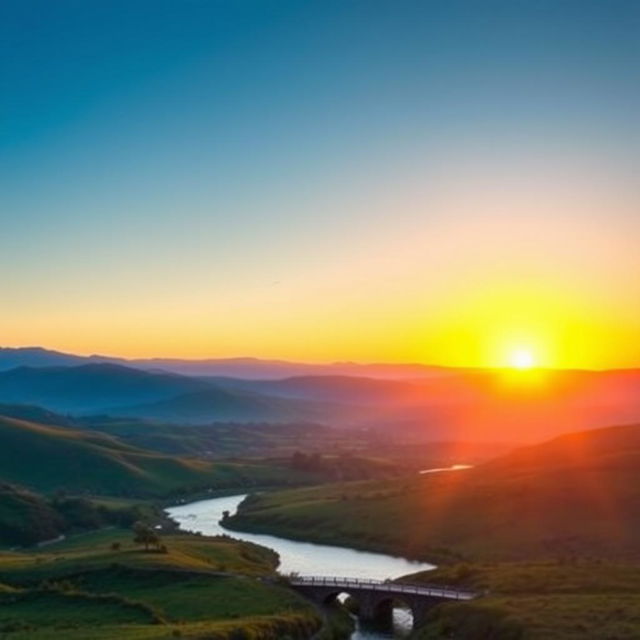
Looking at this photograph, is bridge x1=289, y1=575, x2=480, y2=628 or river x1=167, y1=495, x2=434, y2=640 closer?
bridge x1=289, y1=575, x2=480, y2=628

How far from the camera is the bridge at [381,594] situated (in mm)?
95938

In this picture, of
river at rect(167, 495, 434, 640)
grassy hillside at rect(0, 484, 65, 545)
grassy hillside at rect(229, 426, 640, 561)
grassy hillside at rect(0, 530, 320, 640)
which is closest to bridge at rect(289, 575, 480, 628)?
grassy hillside at rect(0, 530, 320, 640)

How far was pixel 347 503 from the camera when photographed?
191 metres

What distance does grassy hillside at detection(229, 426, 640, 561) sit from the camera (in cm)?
14562

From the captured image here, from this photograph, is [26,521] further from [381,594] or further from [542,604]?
[542,604]

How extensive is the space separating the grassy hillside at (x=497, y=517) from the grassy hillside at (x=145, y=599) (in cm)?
3863

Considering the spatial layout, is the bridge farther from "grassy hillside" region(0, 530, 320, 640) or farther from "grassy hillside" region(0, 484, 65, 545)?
"grassy hillside" region(0, 484, 65, 545)

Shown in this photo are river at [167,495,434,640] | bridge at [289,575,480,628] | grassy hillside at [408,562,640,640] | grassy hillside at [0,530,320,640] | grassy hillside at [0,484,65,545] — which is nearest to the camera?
grassy hillside at [408,562,640,640]

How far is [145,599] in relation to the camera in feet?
320

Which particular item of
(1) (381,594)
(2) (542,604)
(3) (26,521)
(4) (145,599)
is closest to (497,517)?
(1) (381,594)

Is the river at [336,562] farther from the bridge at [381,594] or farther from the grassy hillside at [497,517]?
the grassy hillside at [497,517]

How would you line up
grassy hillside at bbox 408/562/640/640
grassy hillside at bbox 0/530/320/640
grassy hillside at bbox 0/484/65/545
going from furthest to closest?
grassy hillside at bbox 0/484/65/545
grassy hillside at bbox 0/530/320/640
grassy hillside at bbox 408/562/640/640

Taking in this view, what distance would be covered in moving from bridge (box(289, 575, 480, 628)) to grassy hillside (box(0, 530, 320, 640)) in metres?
3.85

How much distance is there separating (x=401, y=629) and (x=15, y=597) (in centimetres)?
4276
